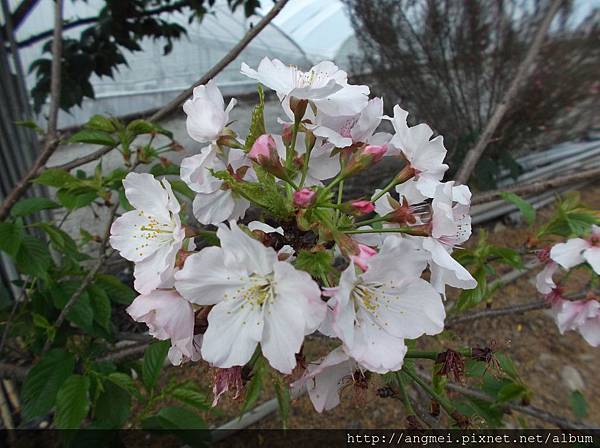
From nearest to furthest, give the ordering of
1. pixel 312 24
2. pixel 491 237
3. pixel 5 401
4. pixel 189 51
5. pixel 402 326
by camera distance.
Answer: pixel 402 326, pixel 5 401, pixel 491 237, pixel 189 51, pixel 312 24

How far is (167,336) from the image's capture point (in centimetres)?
61

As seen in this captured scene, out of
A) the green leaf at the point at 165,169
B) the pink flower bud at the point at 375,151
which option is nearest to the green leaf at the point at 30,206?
the green leaf at the point at 165,169

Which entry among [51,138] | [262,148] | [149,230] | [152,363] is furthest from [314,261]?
[51,138]

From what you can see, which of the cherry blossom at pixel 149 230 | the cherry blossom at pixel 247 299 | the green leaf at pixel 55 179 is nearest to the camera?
the cherry blossom at pixel 247 299

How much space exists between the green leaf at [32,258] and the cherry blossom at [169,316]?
0.79 m

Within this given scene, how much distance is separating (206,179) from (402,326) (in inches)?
15.0

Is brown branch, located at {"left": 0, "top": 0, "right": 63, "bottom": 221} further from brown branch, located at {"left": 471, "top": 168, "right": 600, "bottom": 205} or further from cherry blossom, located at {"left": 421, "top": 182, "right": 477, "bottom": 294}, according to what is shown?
brown branch, located at {"left": 471, "top": 168, "right": 600, "bottom": 205}

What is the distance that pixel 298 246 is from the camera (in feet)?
2.20

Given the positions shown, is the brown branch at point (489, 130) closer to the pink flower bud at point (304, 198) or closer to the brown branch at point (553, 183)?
the brown branch at point (553, 183)

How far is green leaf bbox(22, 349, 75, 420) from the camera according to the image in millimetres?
1173

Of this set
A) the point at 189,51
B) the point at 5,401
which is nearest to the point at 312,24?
the point at 189,51

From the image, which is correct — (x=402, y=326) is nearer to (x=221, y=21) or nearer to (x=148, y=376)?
(x=148, y=376)

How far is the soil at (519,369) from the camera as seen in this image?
2064 millimetres

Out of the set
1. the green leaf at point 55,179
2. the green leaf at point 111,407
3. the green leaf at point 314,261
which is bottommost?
the green leaf at point 111,407
